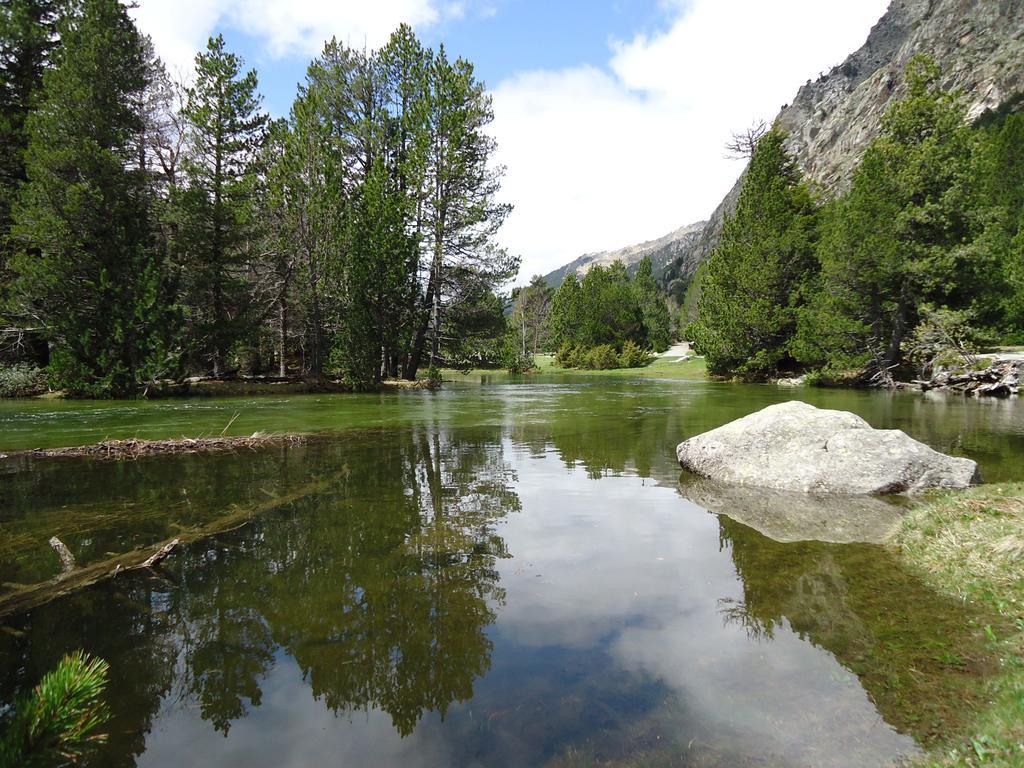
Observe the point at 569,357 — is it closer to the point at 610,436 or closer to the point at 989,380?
the point at 989,380

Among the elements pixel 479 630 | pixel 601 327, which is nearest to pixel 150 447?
pixel 479 630

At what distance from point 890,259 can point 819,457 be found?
26.8 meters

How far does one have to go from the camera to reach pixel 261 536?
232 inches

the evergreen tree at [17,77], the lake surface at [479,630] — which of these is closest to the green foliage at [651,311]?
the evergreen tree at [17,77]

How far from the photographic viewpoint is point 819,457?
331 inches

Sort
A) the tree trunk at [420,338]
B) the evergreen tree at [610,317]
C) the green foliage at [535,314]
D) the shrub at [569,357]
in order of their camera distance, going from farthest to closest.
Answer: the green foliage at [535,314], the evergreen tree at [610,317], the shrub at [569,357], the tree trunk at [420,338]

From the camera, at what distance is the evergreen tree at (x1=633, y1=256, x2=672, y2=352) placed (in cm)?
7931

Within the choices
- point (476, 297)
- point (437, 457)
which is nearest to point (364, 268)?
point (476, 297)

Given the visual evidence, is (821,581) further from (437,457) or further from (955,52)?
(955,52)

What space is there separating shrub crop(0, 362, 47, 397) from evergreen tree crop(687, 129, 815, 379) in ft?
131

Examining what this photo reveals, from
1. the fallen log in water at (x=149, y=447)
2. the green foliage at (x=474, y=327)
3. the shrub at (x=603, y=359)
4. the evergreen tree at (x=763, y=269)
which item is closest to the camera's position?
the fallen log in water at (x=149, y=447)

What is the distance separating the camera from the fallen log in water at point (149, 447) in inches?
410

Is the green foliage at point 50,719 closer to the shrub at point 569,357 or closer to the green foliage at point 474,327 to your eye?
the green foliage at point 474,327

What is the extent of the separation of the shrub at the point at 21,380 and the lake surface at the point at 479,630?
1903 cm
